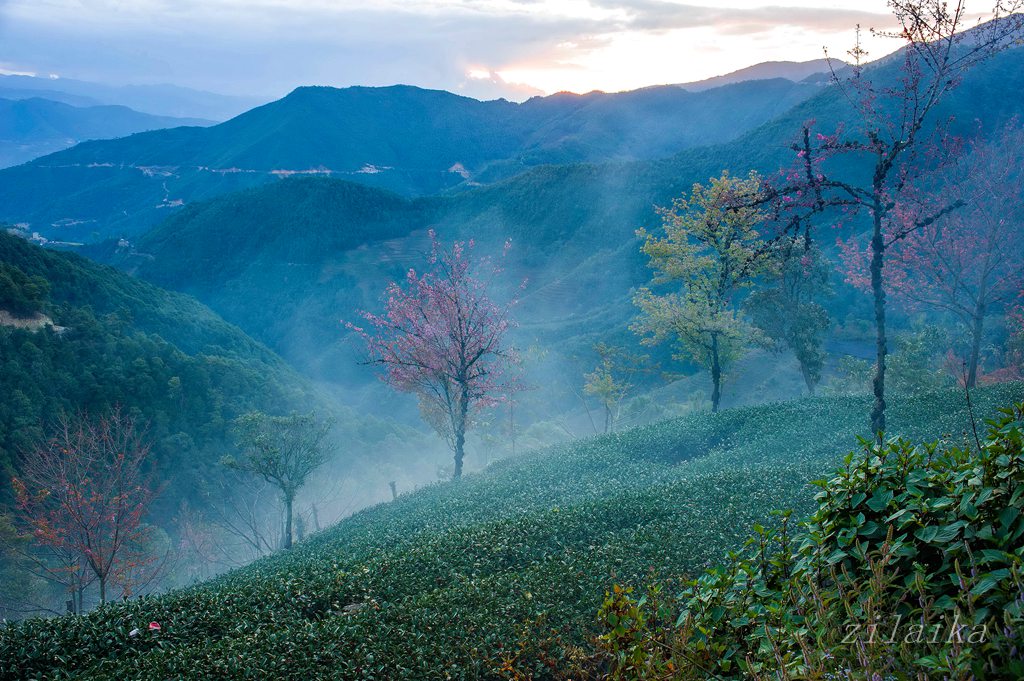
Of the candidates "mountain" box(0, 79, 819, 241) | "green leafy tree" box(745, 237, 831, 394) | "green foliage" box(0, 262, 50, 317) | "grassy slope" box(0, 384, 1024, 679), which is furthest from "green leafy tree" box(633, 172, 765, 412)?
"mountain" box(0, 79, 819, 241)

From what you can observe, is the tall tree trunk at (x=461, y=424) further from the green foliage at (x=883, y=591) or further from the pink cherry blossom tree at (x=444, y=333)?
the green foliage at (x=883, y=591)

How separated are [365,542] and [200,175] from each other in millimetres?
169926

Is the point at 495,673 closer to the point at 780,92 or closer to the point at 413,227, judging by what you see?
the point at 413,227

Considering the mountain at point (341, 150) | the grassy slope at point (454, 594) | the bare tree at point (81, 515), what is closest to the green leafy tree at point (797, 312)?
the grassy slope at point (454, 594)

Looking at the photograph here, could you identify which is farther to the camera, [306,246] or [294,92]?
[294,92]

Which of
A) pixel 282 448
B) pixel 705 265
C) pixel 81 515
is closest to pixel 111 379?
pixel 282 448

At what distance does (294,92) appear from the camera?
193m

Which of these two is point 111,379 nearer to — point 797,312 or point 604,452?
point 604,452

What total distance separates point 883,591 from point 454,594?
471 centimetres

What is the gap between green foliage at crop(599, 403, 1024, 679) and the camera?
7.79 feet

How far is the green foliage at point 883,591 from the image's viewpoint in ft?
7.79

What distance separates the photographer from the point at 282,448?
25641mm

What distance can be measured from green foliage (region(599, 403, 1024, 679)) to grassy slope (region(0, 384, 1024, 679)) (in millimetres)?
1014

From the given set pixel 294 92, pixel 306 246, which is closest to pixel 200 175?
pixel 294 92
